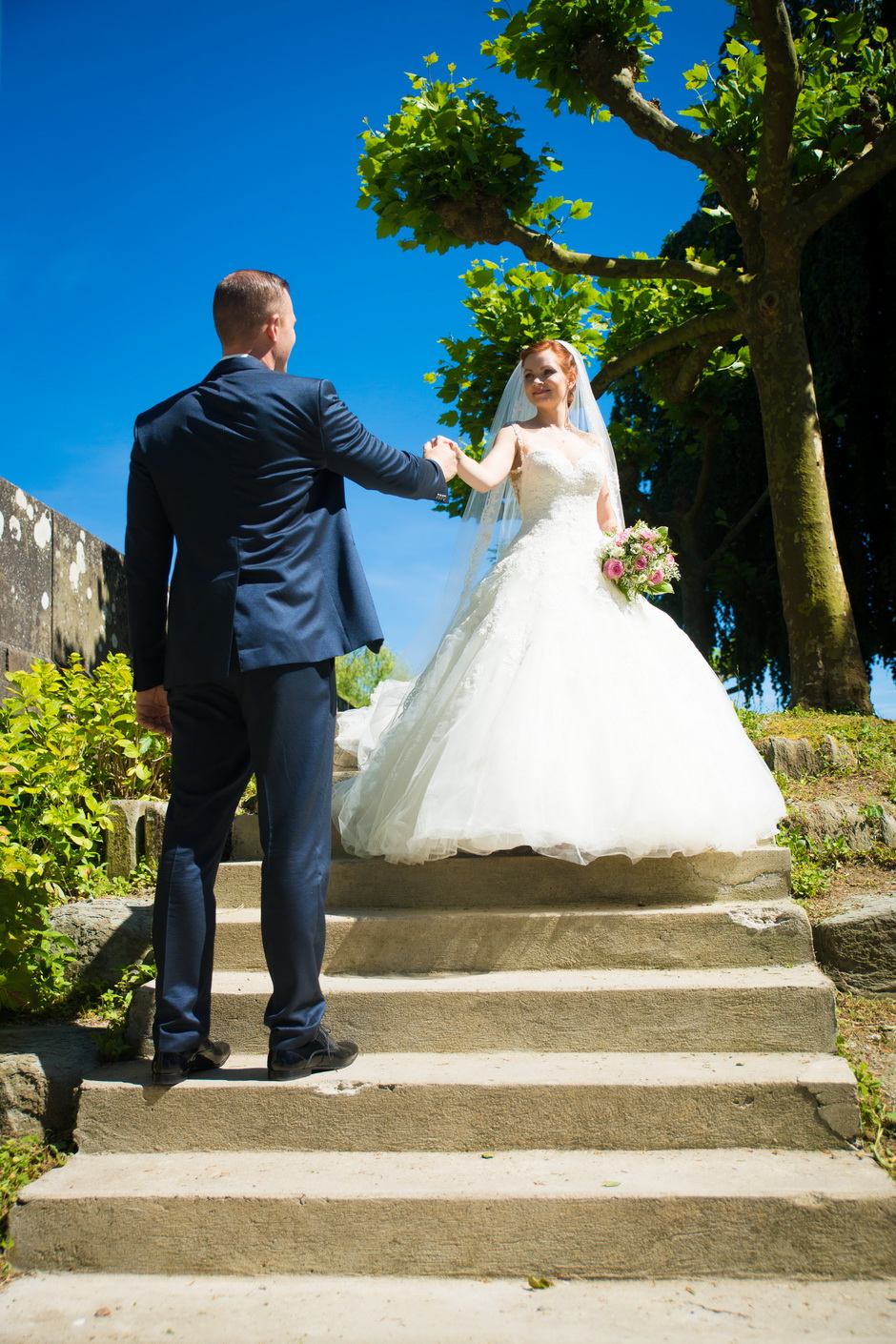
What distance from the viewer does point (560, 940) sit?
2961 mm

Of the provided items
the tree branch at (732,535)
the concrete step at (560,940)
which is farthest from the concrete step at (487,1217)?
the tree branch at (732,535)

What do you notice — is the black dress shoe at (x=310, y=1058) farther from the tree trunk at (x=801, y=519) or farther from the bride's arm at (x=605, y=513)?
the tree trunk at (x=801, y=519)

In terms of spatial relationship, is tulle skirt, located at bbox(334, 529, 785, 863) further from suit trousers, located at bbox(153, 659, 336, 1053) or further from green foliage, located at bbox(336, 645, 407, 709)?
green foliage, located at bbox(336, 645, 407, 709)

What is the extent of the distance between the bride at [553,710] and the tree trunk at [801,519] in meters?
2.67

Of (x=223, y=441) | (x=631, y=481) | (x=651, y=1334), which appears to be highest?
(x=631, y=481)

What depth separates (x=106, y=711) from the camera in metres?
4.58

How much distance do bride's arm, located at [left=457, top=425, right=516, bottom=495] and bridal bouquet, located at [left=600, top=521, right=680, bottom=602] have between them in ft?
1.93

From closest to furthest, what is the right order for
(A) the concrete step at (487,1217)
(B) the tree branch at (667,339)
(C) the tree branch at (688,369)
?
(A) the concrete step at (487,1217) < (B) the tree branch at (667,339) < (C) the tree branch at (688,369)

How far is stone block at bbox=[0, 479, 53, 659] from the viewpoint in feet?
15.7

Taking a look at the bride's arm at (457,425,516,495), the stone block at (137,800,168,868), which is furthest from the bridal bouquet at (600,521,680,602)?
the stone block at (137,800,168,868)

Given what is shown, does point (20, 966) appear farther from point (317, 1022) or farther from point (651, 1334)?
point (651, 1334)

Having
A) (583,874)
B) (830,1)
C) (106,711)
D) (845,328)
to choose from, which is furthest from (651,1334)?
(830,1)

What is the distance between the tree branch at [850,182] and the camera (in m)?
6.36

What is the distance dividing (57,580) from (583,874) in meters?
3.75
